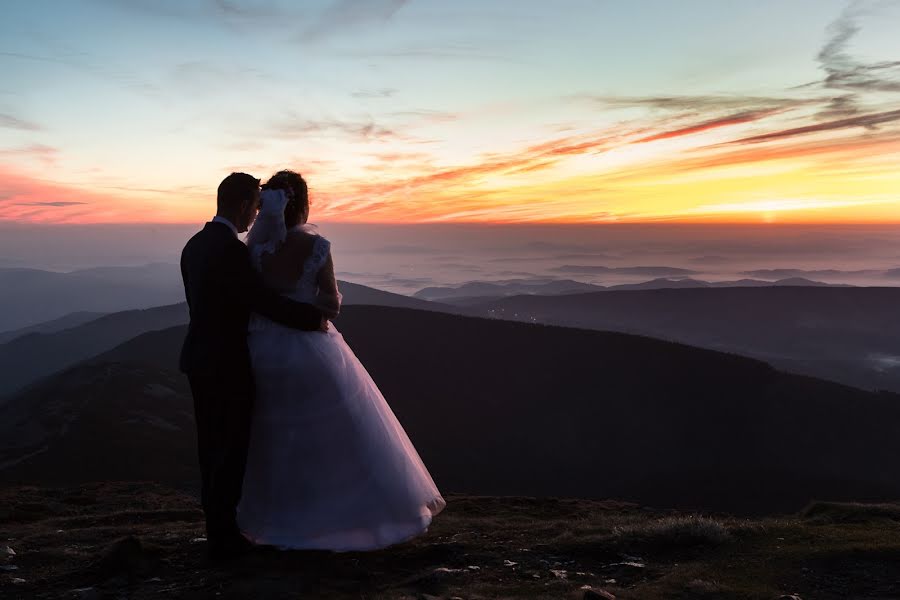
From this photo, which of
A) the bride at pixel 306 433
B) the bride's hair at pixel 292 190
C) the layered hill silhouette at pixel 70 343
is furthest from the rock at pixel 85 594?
the layered hill silhouette at pixel 70 343

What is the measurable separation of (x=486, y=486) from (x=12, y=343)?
124 meters

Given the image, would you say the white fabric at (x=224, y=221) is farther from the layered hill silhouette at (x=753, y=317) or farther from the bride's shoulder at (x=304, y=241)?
the layered hill silhouette at (x=753, y=317)

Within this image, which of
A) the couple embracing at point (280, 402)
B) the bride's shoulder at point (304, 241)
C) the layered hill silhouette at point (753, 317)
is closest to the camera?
the couple embracing at point (280, 402)

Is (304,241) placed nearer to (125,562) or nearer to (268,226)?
(268,226)

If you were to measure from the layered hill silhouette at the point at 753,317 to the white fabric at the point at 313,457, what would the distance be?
333ft

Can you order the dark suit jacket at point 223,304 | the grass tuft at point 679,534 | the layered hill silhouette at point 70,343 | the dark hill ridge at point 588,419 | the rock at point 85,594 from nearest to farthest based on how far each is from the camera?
the rock at point 85,594
the dark suit jacket at point 223,304
the grass tuft at point 679,534
the dark hill ridge at point 588,419
the layered hill silhouette at point 70,343

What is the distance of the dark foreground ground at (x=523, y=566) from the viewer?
484 cm

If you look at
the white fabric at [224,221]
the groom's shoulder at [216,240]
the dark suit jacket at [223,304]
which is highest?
the white fabric at [224,221]

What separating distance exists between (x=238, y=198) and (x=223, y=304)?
92cm

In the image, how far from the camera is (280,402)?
5602 mm

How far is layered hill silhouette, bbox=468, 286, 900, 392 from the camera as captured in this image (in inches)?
4407

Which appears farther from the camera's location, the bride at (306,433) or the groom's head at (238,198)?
the bride at (306,433)

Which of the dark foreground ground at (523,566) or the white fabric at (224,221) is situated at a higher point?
the white fabric at (224,221)

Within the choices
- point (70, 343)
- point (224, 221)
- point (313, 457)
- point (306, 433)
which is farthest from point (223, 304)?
point (70, 343)
